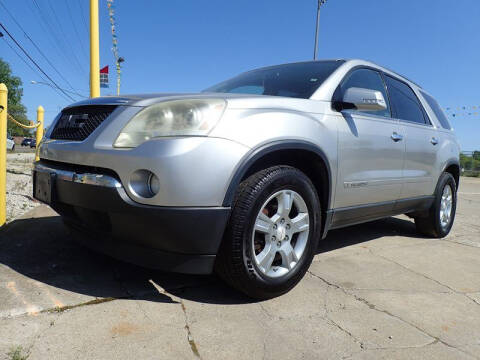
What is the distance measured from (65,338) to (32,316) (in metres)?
0.31

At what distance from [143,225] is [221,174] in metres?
0.47

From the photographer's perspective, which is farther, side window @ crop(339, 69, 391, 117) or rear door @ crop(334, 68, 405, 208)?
side window @ crop(339, 69, 391, 117)

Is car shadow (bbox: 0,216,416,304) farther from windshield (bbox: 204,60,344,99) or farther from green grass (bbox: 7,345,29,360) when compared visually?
windshield (bbox: 204,60,344,99)

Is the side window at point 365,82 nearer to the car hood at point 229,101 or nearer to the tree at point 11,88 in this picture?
the car hood at point 229,101

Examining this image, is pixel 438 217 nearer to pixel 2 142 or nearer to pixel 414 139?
pixel 414 139

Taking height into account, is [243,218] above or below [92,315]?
above

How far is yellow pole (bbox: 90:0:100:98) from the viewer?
229 inches

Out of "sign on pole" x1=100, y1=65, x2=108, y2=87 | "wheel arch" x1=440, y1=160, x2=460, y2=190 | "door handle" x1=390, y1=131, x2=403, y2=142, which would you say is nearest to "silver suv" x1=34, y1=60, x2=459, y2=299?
"door handle" x1=390, y1=131, x2=403, y2=142

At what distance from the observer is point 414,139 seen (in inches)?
138

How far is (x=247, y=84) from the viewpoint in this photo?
331 centimetres

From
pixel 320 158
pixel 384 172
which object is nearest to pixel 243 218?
pixel 320 158

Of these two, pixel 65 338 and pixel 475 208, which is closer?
pixel 65 338

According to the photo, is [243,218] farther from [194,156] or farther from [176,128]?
[176,128]

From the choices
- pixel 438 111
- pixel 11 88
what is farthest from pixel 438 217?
pixel 11 88
